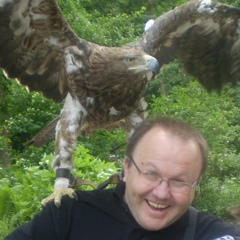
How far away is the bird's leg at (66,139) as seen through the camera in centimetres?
309

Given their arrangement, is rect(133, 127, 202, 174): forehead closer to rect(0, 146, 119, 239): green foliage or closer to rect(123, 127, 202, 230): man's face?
rect(123, 127, 202, 230): man's face

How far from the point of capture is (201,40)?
4.23m

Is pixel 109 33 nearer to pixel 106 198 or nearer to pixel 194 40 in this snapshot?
pixel 194 40

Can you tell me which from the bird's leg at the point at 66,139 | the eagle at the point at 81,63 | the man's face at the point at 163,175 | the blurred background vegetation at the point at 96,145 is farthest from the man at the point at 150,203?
the blurred background vegetation at the point at 96,145

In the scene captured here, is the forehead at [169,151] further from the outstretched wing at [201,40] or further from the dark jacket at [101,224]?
the outstretched wing at [201,40]

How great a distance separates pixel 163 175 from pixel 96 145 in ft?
20.5

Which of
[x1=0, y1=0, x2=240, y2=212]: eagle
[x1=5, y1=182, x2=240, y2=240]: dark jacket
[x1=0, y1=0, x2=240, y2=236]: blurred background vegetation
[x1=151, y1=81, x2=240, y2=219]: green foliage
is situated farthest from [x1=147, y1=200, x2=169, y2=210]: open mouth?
[x1=151, y1=81, x2=240, y2=219]: green foliage

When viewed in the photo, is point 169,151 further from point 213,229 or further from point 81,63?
point 81,63

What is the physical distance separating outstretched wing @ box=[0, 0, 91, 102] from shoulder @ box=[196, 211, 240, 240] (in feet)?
5.94

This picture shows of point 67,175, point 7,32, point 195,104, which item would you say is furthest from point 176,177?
point 195,104

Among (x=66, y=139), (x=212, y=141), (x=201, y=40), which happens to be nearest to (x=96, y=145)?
(x=212, y=141)

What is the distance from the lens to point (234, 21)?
4180mm

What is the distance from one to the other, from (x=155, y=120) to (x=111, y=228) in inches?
15.9

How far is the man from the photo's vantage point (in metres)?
1.85
